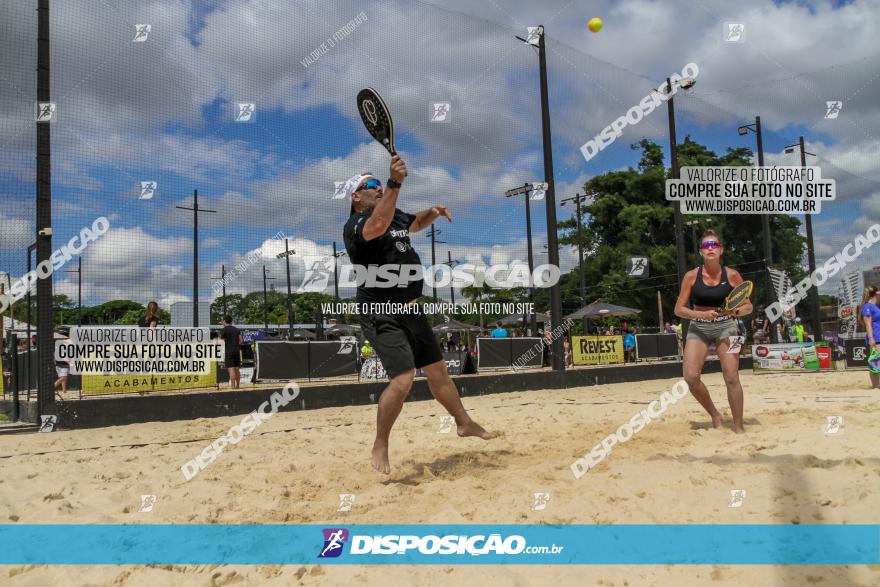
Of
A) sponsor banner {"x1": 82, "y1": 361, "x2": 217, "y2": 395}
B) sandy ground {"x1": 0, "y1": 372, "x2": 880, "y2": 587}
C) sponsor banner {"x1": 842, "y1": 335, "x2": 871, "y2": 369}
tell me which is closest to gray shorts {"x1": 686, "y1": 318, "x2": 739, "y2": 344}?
sandy ground {"x1": 0, "y1": 372, "x2": 880, "y2": 587}

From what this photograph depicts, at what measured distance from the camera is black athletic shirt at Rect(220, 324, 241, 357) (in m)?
12.1

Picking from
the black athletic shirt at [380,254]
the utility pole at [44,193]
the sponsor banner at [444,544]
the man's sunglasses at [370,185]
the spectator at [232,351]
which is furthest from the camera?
the spectator at [232,351]

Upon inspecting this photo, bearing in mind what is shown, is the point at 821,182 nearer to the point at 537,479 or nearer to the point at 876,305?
the point at 876,305

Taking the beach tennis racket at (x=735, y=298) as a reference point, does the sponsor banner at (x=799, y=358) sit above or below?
below

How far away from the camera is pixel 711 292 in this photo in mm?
5129

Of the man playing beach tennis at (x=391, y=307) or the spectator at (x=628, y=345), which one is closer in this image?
the man playing beach tennis at (x=391, y=307)

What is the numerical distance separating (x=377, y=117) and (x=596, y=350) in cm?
1526

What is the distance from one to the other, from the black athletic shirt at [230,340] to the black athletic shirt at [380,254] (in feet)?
29.0

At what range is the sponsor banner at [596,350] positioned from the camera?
17562 mm

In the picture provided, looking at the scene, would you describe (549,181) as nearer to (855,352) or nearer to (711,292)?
(711,292)

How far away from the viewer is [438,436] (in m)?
5.26

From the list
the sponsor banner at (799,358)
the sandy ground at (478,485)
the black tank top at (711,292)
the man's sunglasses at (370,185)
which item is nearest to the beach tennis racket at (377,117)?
the man's sunglasses at (370,185)

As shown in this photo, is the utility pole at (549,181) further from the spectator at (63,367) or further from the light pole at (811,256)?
the light pole at (811,256)

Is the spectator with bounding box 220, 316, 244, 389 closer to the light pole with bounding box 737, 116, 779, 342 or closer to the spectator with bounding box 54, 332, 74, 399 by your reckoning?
the spectator with bounding box 54, 332, 74, 399
